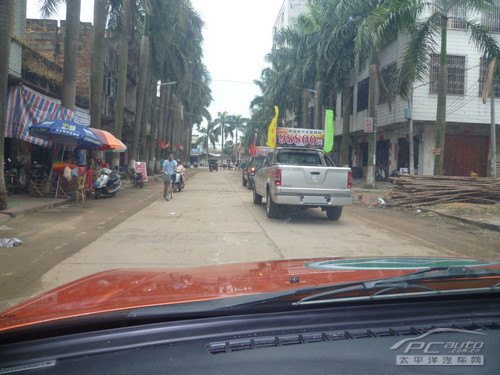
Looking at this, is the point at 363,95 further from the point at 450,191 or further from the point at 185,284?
the point at 185,284

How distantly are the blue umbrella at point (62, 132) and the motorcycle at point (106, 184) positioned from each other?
5.69 feet

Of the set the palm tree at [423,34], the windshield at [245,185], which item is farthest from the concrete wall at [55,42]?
the palm tree at [423,34]

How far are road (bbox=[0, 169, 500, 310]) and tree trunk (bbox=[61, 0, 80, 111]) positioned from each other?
177 inches

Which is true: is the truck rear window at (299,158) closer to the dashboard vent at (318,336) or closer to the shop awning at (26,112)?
the shop awning at (26,112)

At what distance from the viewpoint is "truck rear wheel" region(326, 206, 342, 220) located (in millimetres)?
11219

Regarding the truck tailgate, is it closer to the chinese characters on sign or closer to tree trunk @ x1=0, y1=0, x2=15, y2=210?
tree trunk @ x1=0, y1=0, x2=15, y2=210

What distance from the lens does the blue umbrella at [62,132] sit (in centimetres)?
1281

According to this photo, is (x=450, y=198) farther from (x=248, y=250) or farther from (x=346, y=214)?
(x=248, y=250)

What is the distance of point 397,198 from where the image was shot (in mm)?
15758

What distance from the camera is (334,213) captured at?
11312 mm

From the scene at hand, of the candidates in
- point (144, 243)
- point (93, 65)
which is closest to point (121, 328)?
point (144, 243)

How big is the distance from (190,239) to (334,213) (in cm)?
471

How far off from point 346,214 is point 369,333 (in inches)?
460

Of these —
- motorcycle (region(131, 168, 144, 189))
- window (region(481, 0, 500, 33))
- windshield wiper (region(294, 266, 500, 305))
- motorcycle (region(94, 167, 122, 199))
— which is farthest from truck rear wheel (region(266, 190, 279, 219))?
window (region(481, 0, 500, 33))
